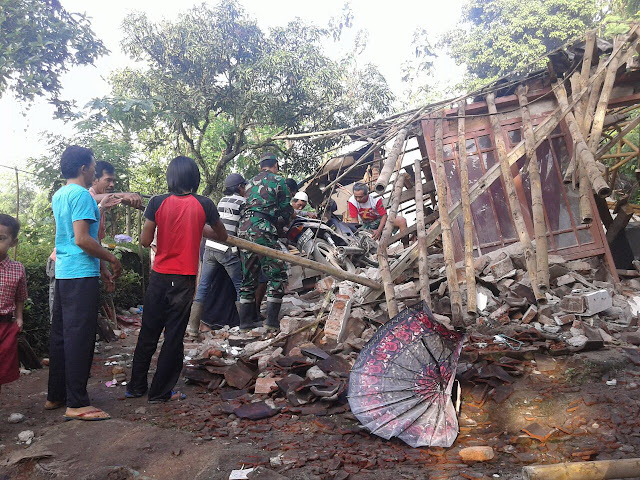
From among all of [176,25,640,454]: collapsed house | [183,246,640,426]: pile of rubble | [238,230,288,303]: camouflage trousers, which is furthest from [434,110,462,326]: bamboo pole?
[238,230,288,303]: camouflage trousers

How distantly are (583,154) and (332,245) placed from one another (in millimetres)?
3971

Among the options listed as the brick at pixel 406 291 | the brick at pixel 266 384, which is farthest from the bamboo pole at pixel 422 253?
the brick at pixel 266 384

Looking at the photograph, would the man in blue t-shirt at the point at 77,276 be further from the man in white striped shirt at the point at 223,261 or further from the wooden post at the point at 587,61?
the wooden post at the point at 587,61

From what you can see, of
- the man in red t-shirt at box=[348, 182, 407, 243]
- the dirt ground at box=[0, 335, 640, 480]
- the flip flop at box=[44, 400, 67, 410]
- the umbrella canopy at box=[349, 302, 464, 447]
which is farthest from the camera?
the man in red t-shirt at box=[348, 182, 407, 243]

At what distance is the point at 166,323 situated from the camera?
11.5 feet

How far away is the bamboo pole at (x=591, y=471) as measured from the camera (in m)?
1.77

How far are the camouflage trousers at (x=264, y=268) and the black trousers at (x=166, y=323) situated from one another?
1.85 meters

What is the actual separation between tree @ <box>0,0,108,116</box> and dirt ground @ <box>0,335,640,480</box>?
853 centimetres

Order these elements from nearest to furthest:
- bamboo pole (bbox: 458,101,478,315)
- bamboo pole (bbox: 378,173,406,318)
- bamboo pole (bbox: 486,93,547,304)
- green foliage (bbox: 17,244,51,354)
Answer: bamboo pole (bbox: 378,173,406,318), green foliage (bbox: 17,244,51,354), bamboo pole (bbox: 458,101,478,315), bamboo pole (bbox: 486,93,547,304)

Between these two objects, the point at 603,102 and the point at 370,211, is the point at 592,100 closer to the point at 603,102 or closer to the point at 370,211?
the point at 603,102

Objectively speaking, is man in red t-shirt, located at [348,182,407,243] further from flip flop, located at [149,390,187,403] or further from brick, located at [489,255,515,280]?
→ flip flop, located at [149,390,187,403]

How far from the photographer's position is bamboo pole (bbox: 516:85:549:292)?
509 centimetres

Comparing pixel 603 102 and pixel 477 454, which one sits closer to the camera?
pixel 477 454

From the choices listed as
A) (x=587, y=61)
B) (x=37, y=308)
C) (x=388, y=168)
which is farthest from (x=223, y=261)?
(x=587, y=61)
